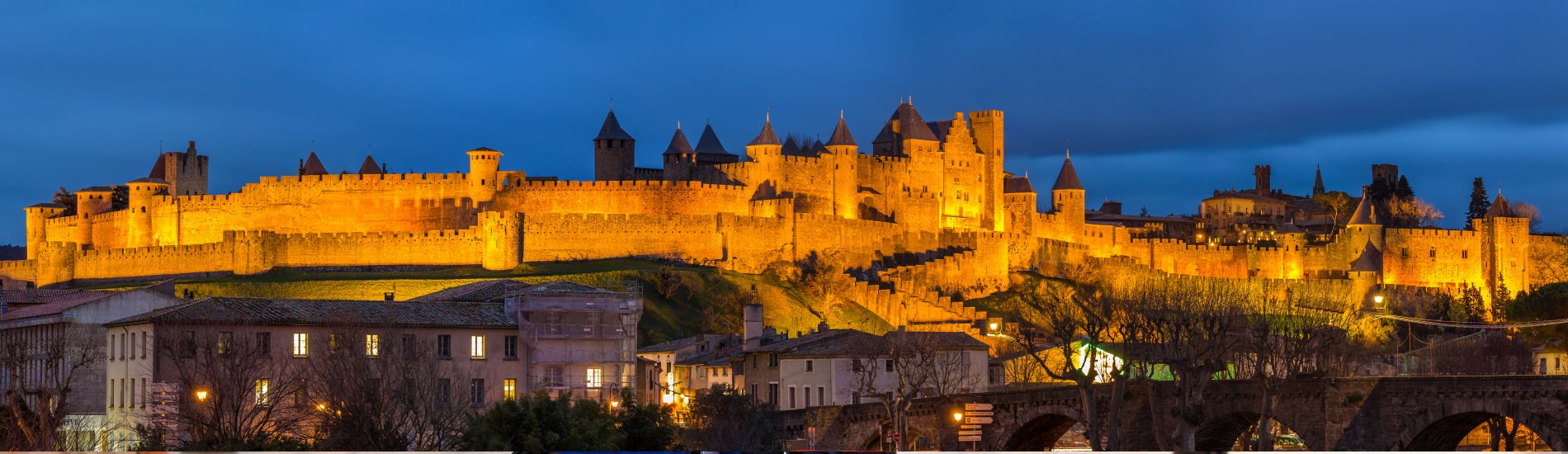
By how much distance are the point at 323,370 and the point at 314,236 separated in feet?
166

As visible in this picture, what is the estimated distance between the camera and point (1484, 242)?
11769 centimetres

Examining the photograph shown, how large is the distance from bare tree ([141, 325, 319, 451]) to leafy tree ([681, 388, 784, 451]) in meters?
10.1

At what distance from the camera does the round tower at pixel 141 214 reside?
11179 cm

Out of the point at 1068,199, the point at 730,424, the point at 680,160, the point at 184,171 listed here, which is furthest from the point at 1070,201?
the point at 730,424

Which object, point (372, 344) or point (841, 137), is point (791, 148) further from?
point (372, 344)

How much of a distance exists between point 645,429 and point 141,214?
71.8 m

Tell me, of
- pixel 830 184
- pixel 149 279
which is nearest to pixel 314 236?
pixel 149 279

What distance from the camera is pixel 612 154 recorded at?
379 feet

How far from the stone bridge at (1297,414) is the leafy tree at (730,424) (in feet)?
3.99

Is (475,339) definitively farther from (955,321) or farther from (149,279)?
(149,279)

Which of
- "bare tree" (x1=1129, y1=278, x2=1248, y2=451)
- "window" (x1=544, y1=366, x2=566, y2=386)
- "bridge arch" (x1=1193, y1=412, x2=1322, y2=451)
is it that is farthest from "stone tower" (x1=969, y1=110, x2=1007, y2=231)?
"bridge arch" (x1=1193, y1=412, x2=1322, y2=451)

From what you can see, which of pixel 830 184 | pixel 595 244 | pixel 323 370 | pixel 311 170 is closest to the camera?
pixel 323 370

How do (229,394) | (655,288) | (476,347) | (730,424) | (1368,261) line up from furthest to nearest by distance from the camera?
1. (1368,261)
2. (655,288)
3. (476,347)
4. (730,424)
5. (229,394)

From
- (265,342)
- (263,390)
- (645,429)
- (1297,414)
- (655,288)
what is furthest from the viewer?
(655,288)
